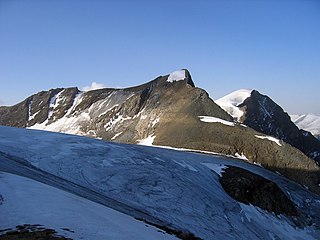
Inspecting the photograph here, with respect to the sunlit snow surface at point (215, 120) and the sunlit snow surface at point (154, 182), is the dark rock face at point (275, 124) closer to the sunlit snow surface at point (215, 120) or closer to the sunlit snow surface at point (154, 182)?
the sunlit snow surface at point (215, 120)

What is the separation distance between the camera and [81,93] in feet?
594

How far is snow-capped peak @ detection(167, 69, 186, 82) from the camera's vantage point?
131 m

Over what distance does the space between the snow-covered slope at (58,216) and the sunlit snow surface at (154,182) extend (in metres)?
8.07

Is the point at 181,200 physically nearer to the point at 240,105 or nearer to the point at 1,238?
the point at 1,238

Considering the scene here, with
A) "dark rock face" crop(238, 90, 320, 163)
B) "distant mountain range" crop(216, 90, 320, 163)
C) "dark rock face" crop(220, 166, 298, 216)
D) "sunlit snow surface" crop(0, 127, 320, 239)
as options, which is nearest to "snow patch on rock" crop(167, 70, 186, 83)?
"distant mountain range" crop(216, 90, 320, 163)

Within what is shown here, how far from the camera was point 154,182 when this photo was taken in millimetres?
31547

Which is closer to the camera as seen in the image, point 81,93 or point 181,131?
point 181,131

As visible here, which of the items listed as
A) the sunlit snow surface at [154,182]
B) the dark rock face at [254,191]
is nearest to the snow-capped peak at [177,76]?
the dark rock face at [254,191]

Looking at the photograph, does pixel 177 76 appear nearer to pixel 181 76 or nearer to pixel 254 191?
pixel 181 76

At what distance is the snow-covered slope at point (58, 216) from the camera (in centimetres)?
1245

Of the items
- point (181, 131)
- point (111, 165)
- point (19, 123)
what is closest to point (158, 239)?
point (111, 165)

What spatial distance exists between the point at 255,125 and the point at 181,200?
109 metres

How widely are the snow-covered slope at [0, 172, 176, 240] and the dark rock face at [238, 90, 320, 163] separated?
383 feet

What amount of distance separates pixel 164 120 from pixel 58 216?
9033 centimetres
